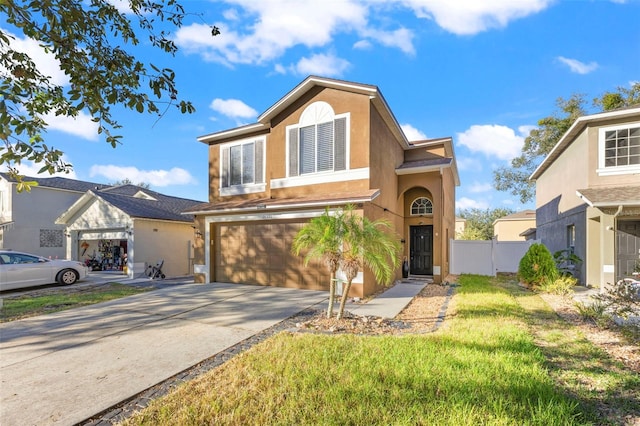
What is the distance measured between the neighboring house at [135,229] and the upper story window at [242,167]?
5.14 metres

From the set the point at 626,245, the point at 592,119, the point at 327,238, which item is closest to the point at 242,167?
the point at 327,238

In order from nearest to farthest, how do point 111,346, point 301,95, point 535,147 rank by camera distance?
point 111,346 < point 301,95 < point 535,147

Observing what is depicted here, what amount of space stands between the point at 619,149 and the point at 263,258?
44.5 feet

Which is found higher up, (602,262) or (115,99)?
(115,99)

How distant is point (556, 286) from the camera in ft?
32.8

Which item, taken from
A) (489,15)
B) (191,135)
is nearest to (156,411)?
(489,15)

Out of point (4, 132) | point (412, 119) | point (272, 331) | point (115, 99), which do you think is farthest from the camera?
point (412, 119)

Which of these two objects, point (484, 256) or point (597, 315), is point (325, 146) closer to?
point (597, 315)

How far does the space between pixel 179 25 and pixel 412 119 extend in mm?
13977

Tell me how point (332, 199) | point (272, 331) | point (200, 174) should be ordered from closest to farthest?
point (272, 331), point (332, 199), point (200, 174)

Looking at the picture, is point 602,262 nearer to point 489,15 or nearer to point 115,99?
point 489,15

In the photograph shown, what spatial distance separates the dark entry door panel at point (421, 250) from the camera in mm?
14031

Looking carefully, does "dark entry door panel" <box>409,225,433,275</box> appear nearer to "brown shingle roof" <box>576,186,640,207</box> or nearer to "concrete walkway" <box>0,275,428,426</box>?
"concrete walkway" <box>0,275,428,426</box>

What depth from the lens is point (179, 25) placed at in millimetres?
4508
